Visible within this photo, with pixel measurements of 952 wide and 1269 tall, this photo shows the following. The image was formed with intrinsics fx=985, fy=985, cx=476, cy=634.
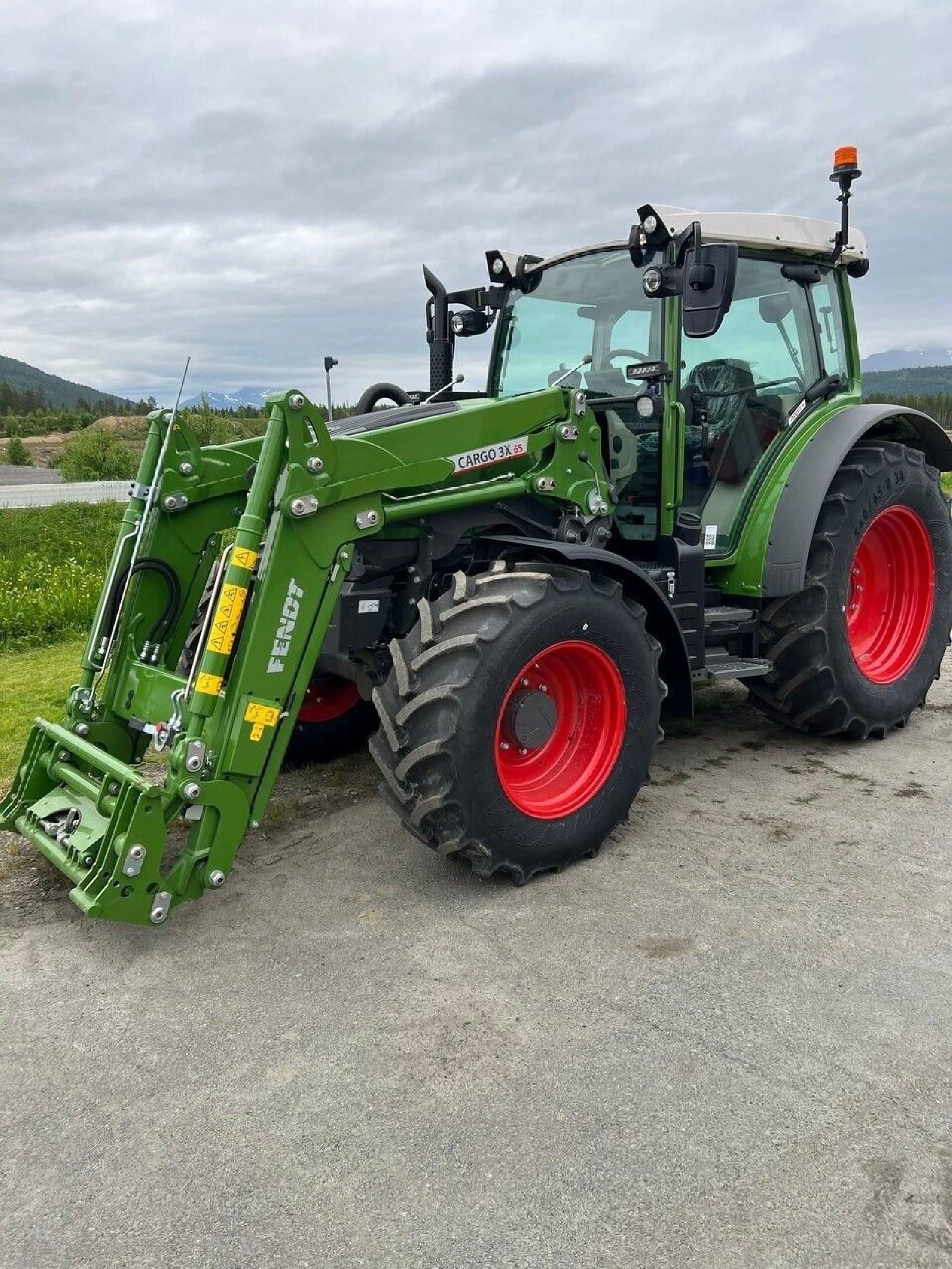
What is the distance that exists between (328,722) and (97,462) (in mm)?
27138

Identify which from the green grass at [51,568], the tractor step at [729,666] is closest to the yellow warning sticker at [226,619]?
the tractor step at [729,666]

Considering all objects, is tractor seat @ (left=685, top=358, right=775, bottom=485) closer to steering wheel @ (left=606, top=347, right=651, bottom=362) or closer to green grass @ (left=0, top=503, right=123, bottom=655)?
steering wheel @ (left=606, top=347, right=651, bottom=362)

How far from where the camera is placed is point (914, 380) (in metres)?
177

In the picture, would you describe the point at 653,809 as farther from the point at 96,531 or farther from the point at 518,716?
the point at 96,531

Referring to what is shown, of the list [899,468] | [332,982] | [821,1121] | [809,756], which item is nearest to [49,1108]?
[332,982]

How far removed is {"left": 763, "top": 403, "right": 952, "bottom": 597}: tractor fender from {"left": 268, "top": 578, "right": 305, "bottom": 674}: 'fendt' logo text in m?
2.50

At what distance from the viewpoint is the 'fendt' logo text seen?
335cm

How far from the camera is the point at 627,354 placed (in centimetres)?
470

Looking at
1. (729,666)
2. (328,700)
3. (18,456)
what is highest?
(18,456)

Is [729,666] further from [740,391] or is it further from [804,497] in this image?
[740,391]

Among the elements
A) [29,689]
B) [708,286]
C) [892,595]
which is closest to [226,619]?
[708,286]

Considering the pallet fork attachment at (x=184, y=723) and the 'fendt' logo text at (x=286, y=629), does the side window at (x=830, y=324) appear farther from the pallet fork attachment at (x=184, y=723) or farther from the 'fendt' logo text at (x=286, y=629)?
the 'fendt' logo text at (x=286, y=629)

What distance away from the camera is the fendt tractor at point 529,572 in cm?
336

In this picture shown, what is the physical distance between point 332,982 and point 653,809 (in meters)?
1.86
